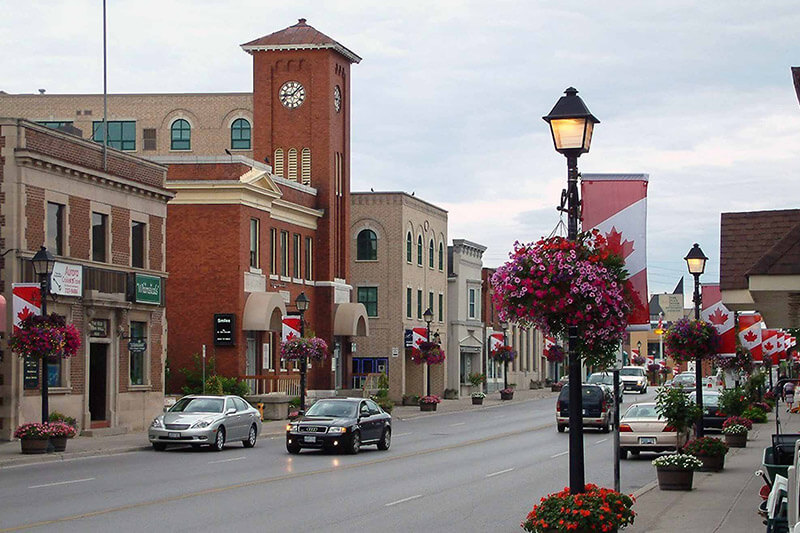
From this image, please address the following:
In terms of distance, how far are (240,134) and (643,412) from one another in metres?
51.7

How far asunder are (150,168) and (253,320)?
36.5 feet

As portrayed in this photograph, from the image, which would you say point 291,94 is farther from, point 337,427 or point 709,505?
point 709,505

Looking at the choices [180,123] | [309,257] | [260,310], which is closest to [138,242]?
[260,310]

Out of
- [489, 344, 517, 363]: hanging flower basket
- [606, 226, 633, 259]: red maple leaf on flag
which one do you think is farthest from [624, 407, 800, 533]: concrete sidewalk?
[489, 344, 517, 363]: hanging flower basket

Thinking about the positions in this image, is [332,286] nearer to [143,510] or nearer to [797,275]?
[143,510]

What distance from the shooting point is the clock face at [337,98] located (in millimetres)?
64125

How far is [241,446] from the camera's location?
3603cm

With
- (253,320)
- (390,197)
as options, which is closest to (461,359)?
(390,197)

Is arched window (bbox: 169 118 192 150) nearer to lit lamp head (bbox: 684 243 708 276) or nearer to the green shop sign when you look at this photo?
the green shop sign

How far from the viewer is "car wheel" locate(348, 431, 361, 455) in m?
32.1

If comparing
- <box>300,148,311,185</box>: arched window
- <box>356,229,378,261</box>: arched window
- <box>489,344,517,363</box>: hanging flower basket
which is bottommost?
<box>489,344,517,363</box>: hanging flower basket

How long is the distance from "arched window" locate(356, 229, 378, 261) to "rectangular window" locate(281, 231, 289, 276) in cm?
1355

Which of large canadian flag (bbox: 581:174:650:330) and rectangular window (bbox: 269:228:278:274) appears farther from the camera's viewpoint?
rectangular window (bbox: 269:228:278:274)

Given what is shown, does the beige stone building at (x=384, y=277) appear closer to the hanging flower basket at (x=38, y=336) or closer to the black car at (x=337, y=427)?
the black car at (x=337, y=427)
